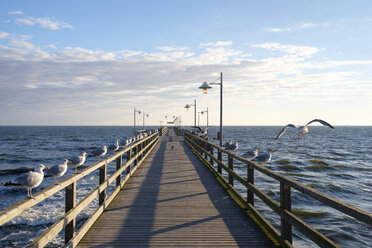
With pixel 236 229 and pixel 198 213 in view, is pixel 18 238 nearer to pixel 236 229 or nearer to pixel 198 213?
pixel 198 213

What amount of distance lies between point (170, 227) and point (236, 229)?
1210mm

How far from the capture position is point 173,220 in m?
5.60

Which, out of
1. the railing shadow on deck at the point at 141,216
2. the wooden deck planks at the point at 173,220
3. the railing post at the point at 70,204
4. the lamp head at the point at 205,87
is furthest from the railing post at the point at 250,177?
the lamp head at the point at 205,87

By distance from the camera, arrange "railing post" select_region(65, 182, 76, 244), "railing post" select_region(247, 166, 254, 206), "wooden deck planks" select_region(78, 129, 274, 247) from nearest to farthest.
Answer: "railing post" select_region(65, 182, 76, 244) → "wooden deck planks" select_region(78, 129, 274, 247) → "railing post" select_region(247, 166, 254, 206)

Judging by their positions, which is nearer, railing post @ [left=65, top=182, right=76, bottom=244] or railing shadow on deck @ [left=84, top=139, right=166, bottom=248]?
railing post @ [left=65, top=182, right=76, bottom=244]

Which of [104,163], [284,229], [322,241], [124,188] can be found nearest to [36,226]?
[124,188]

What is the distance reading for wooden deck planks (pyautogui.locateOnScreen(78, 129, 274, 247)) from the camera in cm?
461

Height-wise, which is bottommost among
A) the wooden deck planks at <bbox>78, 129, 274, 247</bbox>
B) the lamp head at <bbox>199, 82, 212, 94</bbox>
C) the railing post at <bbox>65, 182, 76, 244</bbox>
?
the wooden deck planks at <bbox>78, 129, 274, 247</bbox>

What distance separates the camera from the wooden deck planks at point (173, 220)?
4605mm

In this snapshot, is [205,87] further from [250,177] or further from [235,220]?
[235,220]

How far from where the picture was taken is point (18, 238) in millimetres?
9188

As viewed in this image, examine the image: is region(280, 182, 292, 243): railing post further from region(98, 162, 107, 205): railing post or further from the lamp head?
the lamp head

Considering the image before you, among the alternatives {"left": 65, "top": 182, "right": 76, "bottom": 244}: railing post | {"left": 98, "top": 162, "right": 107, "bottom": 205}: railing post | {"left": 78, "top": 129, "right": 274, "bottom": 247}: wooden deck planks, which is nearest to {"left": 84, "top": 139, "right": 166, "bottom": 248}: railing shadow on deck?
{"left": 78, "top": 129, "right": 274, "bottom": 247}: wooden deck planks

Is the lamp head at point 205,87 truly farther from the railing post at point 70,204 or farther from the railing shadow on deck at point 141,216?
the railing post at point 70,204
